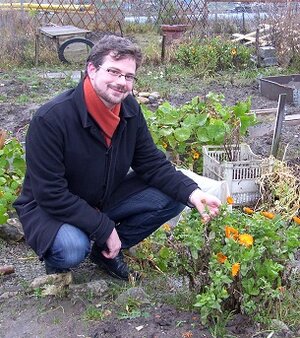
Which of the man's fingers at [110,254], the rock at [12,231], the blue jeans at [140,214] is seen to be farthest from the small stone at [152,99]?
the man's fingers at [110,254]

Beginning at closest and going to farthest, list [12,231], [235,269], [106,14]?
[235,269] → [12,231] → [106,14]

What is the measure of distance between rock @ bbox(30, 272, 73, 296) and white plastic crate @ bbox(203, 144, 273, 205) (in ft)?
4.81

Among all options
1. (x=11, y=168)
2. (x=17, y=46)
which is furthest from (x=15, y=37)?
(x=11, y=168)

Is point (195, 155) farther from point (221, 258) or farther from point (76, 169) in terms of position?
point (221, 258)

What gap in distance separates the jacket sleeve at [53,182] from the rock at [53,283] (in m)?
0.30

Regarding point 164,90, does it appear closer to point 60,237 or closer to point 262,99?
point 262,99

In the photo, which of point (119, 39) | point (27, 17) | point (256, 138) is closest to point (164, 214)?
point (119, 39)

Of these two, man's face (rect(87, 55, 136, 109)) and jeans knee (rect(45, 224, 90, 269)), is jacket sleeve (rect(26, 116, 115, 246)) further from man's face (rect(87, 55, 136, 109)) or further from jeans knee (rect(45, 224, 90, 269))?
man's face (rect(87, 55, 136, 109))

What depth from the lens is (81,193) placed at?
3.18 m

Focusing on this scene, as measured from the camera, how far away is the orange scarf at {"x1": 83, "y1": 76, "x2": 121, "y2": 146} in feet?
9.92

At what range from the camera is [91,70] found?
3.02 metres

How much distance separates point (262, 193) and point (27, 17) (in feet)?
32.5

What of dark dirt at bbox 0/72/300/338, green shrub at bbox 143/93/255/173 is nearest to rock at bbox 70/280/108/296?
dark dirt at bbox 0/72/300/338

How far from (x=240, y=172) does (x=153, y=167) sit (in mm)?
1152
